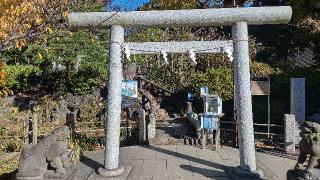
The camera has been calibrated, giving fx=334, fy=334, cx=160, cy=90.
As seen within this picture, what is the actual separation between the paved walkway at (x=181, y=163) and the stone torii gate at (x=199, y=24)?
0.62 metres

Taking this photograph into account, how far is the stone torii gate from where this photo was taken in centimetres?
769

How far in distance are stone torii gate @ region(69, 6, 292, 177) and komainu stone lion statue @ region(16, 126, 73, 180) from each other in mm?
1005

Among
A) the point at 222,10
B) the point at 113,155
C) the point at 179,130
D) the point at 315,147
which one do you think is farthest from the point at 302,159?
the point at 179,130

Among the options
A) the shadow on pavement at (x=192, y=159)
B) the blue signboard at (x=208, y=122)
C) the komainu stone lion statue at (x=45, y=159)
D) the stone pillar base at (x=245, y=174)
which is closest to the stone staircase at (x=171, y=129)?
the shadow on pavement at (x=192, y=159)

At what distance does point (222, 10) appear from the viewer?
25.4 feet

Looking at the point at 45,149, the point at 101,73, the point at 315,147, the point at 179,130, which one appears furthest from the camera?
the point at 101,73

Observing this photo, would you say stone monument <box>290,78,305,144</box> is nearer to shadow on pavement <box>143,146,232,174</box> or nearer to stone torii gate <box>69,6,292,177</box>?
shadow on pavement <box>143,146,232,174</box>

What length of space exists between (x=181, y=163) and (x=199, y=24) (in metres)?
3.62

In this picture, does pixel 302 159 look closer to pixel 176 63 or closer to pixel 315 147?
pixel 315 147

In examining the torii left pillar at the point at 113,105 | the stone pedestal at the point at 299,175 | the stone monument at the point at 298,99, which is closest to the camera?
the stone pedestal at the point at 299,175

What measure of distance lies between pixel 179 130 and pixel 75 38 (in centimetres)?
826

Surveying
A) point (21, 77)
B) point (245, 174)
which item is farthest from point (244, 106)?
point (21, 77)

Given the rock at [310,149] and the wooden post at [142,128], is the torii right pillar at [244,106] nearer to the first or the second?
the rock at [310,149]

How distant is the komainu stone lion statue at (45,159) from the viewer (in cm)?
713
